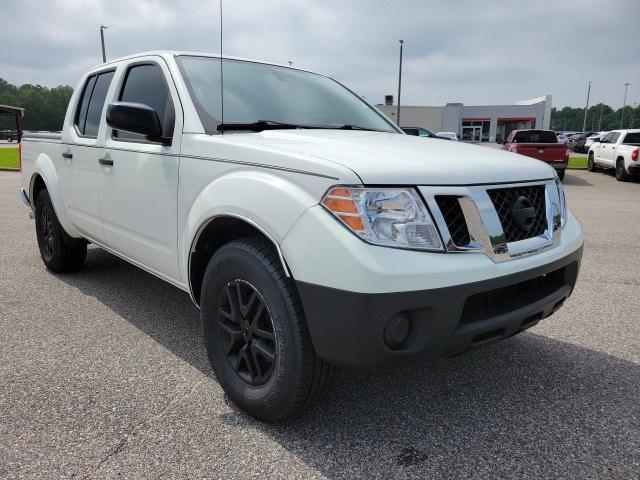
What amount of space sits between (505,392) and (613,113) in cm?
14919

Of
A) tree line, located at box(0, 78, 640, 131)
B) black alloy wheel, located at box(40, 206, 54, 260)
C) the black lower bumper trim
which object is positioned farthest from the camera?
tree line, located at box(0, 78, 640, 131)

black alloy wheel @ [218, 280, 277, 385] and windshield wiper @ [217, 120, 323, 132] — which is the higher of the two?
windshield wiper @ [217, 120, 323, 132]

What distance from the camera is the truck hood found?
6.75ft

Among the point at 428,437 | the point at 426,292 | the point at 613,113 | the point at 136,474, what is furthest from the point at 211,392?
the point at 613,113

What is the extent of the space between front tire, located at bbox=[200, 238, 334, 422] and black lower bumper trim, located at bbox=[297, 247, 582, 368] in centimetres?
12

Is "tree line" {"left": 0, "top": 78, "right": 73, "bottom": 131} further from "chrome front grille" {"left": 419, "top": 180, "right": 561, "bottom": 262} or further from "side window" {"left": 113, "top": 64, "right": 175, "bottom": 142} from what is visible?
→ "chrome front grille" {"left": 419, "top": 180, "right": 561, "bottom": 262}

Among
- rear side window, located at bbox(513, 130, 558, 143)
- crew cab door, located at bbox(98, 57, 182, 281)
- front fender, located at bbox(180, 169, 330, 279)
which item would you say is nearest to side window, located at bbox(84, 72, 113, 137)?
crew cab door, located at bbox(98, 57, 182, 281)

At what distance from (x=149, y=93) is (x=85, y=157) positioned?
35.7 inches

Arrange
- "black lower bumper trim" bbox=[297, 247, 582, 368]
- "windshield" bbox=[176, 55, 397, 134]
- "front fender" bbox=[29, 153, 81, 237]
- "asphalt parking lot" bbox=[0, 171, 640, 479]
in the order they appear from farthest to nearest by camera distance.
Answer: "front fender" bbox=[29, 153, 81, 237] → "windshield" bbox=[176, 55, 397, 134] → "asphalt parking lot" bbox=[0, 171, 640, 479] → "black lower bumper trim" bbox=[297, 247, 582, 368]

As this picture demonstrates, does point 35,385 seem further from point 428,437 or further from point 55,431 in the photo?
point 428,437

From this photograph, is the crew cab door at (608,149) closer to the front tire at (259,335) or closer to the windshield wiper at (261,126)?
the windshield wiper at (261,126)

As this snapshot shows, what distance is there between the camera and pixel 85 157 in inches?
154

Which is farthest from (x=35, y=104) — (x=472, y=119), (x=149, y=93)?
(x=149, y=93)

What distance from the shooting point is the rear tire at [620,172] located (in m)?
16.6
